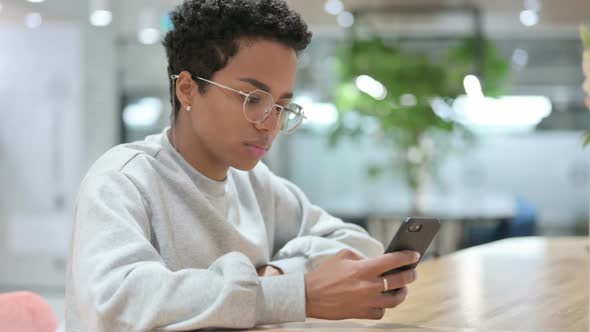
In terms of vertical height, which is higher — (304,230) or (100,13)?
(100,13)

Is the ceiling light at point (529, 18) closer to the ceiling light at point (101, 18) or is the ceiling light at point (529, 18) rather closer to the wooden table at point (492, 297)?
the ceiling light at point (101, 18)

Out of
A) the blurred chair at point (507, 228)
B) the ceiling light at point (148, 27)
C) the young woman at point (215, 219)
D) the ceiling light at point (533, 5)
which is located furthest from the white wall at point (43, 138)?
the young woman at point (215, 219)

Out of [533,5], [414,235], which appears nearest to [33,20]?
[533,5]

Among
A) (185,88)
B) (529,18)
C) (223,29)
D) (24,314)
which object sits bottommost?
(24,314)

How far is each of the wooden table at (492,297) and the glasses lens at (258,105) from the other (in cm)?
35

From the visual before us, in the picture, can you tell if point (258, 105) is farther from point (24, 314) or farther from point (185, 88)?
point (24, 314)

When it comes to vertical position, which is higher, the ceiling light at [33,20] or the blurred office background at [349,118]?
the ceiling light at [33,20]

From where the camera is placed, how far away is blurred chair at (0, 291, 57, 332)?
144 centimetres

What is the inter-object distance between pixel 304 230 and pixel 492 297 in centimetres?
43

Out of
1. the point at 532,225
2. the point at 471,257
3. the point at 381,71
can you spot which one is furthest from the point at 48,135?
the point at 471,257

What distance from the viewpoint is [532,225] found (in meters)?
7.46

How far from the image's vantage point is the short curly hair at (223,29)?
1537 mm

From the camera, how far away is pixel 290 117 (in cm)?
160

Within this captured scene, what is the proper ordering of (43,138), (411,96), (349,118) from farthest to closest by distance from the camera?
(349,118)
(411,96)
(43,138)
